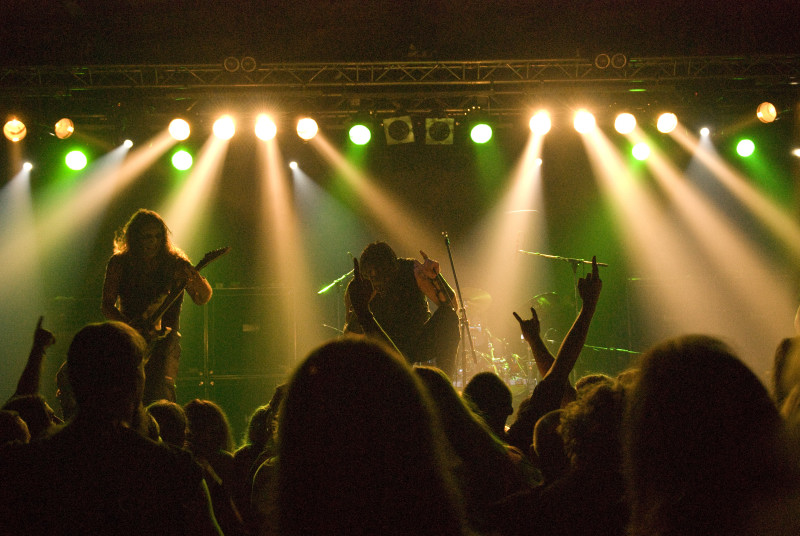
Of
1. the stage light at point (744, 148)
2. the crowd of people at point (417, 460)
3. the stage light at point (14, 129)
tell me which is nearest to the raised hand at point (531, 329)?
the crowd of people at point (417, 460)

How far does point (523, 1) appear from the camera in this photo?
22.0 ft

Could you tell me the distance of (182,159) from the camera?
340 inches

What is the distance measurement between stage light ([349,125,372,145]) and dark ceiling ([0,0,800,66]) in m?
1.17

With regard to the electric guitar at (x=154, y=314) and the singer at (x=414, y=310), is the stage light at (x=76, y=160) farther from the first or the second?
the singer at (x=414, y=310)

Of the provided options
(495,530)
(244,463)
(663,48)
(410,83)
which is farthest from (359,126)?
(495,530)

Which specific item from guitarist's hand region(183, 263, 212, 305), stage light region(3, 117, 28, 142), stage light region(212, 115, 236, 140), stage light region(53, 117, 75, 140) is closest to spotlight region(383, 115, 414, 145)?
stage light region(212, 115, 236, 140)

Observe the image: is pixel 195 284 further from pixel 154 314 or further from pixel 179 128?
pixel 179 128

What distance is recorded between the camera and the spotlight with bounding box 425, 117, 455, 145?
25.9 feet

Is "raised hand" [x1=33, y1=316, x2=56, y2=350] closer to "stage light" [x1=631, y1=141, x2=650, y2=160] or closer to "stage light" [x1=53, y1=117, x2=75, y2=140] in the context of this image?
"stage light" [x1=53, y1=117, x2=75, y2=140]

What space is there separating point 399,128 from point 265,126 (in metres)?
1.57

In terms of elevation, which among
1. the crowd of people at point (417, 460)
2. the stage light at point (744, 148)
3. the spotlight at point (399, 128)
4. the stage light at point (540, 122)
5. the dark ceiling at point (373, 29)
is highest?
the dark ceiling at point (373, 29)

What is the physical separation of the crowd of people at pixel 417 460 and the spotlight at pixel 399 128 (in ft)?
19.9

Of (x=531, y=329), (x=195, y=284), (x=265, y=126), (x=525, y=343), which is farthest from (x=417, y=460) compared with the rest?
(x=525, y=343)

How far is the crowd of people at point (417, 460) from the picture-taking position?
117 cm
